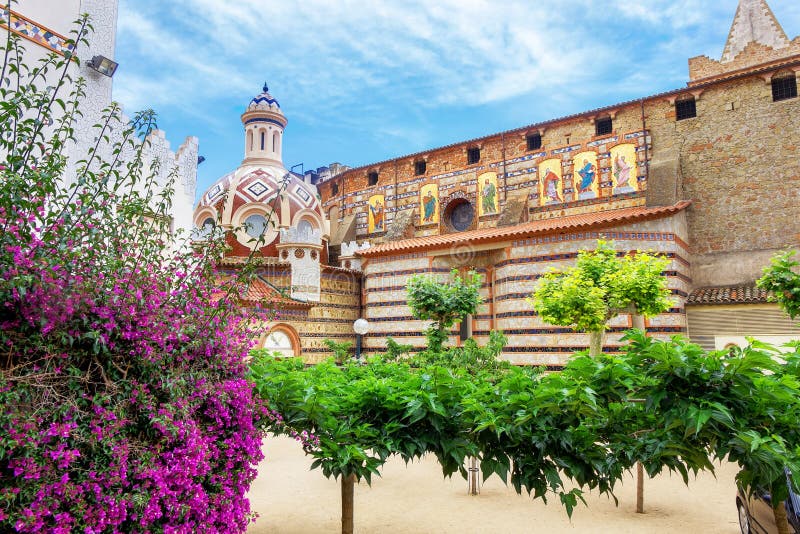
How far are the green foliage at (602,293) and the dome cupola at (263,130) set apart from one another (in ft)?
65.5

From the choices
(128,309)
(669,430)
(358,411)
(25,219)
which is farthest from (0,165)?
(669,430)

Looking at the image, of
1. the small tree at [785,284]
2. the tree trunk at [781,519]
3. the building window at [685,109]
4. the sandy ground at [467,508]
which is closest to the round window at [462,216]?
the building window at [685,109]

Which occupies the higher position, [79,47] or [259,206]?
[259,206]

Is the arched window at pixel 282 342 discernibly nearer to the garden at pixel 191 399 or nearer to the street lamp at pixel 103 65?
the street lamp at pixel 103 65

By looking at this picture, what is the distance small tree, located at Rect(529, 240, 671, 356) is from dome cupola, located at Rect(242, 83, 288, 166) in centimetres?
1994

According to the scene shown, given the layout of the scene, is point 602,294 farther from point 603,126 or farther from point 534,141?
point 534,141

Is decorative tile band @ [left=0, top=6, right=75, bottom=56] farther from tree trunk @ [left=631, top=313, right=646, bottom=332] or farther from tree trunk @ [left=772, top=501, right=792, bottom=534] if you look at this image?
tree trunk @ [left=631, top=313, right=646, bottom=332]

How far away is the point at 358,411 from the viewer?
455cm

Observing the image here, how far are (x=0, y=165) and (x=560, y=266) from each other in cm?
1696

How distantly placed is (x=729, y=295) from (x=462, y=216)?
37.5 feet

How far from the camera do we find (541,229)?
1845cm

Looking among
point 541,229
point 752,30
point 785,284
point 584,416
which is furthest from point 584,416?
point 752,30

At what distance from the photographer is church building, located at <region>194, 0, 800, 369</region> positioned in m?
18.1

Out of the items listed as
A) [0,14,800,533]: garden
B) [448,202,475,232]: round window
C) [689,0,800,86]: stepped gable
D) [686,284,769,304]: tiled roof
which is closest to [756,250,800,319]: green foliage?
[686,284,769,304]: tiled roof
